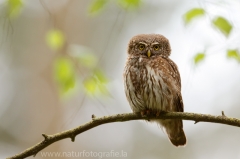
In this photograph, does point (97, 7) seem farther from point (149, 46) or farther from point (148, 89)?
point (149, 46)

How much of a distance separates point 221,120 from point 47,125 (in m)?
4.61

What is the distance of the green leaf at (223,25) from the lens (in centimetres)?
249

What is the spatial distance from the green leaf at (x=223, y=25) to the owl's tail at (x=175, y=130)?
1.95m

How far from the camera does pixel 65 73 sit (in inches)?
113

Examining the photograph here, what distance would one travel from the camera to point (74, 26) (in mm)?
8281

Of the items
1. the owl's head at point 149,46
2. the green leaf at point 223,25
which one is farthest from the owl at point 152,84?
the green leaf at point 223,25

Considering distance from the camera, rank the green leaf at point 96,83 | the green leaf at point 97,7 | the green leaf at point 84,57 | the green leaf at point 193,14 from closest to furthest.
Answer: the green leaf at point 97,7 → the green leaf at point 193,14 → the green leaf at point 96,83 → the green leaf at point 84,57

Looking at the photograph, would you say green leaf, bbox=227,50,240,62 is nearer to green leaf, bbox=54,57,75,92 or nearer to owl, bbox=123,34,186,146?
green leaf, bbox=54,57,75,92

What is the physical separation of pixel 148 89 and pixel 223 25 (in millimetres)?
1569

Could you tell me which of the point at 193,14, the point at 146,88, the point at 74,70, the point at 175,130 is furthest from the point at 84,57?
the point at 175,130

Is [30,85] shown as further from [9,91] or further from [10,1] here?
[10,1]

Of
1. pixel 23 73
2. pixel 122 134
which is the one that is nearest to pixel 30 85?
pixel 23 73

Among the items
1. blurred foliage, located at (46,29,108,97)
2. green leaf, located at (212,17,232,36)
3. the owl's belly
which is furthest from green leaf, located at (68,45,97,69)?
the owl's belly

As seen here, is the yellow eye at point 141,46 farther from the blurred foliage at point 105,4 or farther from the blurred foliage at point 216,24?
the blurred foliage at point 105,4
